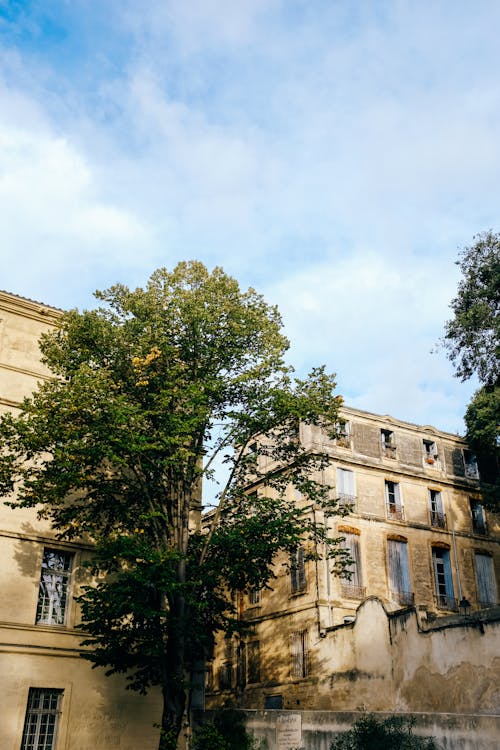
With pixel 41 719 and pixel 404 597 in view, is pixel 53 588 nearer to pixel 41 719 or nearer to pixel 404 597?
pixel 41 719

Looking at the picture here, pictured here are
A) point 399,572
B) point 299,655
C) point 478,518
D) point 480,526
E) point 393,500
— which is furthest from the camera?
point 478,518

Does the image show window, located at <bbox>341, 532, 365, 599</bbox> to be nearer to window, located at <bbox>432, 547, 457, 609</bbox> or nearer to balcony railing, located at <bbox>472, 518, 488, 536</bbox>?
window, located at <bbox>432, 547, 457, 609</bbox>

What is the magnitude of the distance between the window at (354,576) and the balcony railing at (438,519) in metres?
5.02

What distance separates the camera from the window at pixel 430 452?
35.9 meters

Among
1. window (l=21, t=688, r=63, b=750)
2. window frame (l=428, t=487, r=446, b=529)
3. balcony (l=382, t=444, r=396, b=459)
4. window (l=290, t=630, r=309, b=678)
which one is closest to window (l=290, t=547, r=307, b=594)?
window (l=290, t=630, r=309, b=678)

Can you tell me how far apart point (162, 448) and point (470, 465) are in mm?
23834

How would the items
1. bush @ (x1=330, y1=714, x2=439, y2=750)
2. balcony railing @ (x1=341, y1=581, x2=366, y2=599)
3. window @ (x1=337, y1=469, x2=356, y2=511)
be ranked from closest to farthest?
bush @ (x1=330, y1=714, x2=439, y2=750)
balcony railing @ (x1=341, y1=581, x2=366, y2=599)
window @ (x1=337, y1=469, x2=356, y2=511)

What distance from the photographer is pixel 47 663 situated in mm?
20406

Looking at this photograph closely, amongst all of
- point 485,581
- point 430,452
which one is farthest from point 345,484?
point 485,581

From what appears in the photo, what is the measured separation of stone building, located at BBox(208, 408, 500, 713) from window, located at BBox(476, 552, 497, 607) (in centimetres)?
5

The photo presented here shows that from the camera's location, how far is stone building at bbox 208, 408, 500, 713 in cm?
2602

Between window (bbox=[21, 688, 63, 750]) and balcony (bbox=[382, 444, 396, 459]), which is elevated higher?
balcony (bbox=[382, 444, 396, 459])

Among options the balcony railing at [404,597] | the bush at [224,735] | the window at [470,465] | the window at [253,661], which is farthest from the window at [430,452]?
the bush at [224,735]

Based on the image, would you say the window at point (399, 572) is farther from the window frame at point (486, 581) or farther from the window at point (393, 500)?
the window frame at point (486, 581)
